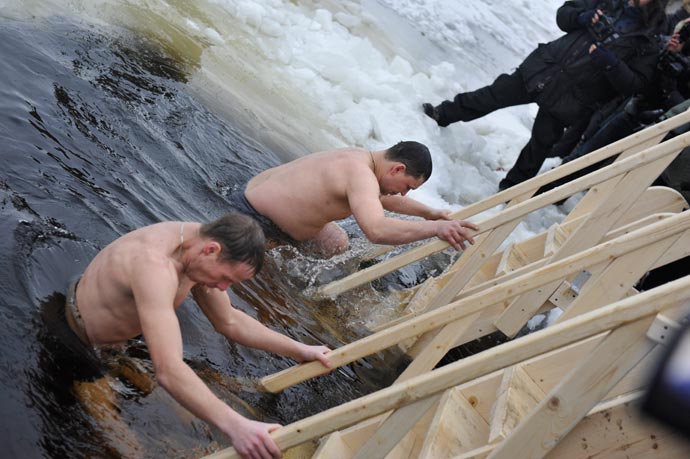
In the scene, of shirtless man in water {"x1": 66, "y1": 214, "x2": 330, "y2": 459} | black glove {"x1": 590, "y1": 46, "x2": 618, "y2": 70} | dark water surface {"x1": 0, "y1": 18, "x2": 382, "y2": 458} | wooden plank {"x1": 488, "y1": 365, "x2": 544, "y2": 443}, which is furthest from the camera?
black glove {"x1": 590, "y1": 46, "x2": 618, "y2": 70}

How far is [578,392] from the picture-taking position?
2.61m

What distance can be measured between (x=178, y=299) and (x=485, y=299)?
134 cm

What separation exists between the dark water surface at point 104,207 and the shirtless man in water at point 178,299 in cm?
28

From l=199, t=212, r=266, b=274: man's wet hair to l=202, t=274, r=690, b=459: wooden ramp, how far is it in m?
0.76

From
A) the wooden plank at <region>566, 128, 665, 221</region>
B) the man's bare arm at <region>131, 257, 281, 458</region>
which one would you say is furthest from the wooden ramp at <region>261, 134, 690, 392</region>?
the man's bare arm at <region>131, 257, 281, 458</region>

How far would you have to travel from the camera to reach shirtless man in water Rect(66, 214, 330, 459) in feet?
9.64

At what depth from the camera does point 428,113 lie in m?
9.52

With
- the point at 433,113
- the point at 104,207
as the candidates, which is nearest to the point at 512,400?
the point at 104,207

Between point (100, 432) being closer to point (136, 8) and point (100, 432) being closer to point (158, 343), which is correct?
point (158, 343)

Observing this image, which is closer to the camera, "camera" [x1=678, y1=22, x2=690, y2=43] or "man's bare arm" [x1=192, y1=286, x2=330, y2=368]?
"man's bare arm" [x1=192, y1=286, x2=330, y2=368]

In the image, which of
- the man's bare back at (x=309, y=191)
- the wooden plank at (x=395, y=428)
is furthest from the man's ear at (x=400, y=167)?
the wooden plank at (x=395, y=428)

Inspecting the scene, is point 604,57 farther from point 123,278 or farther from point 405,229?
point 123,278

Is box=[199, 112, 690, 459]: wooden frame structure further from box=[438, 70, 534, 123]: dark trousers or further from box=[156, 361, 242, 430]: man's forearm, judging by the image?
box=[438, 70, 534, 123]: dark trousers

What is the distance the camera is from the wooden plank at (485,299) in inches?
132
